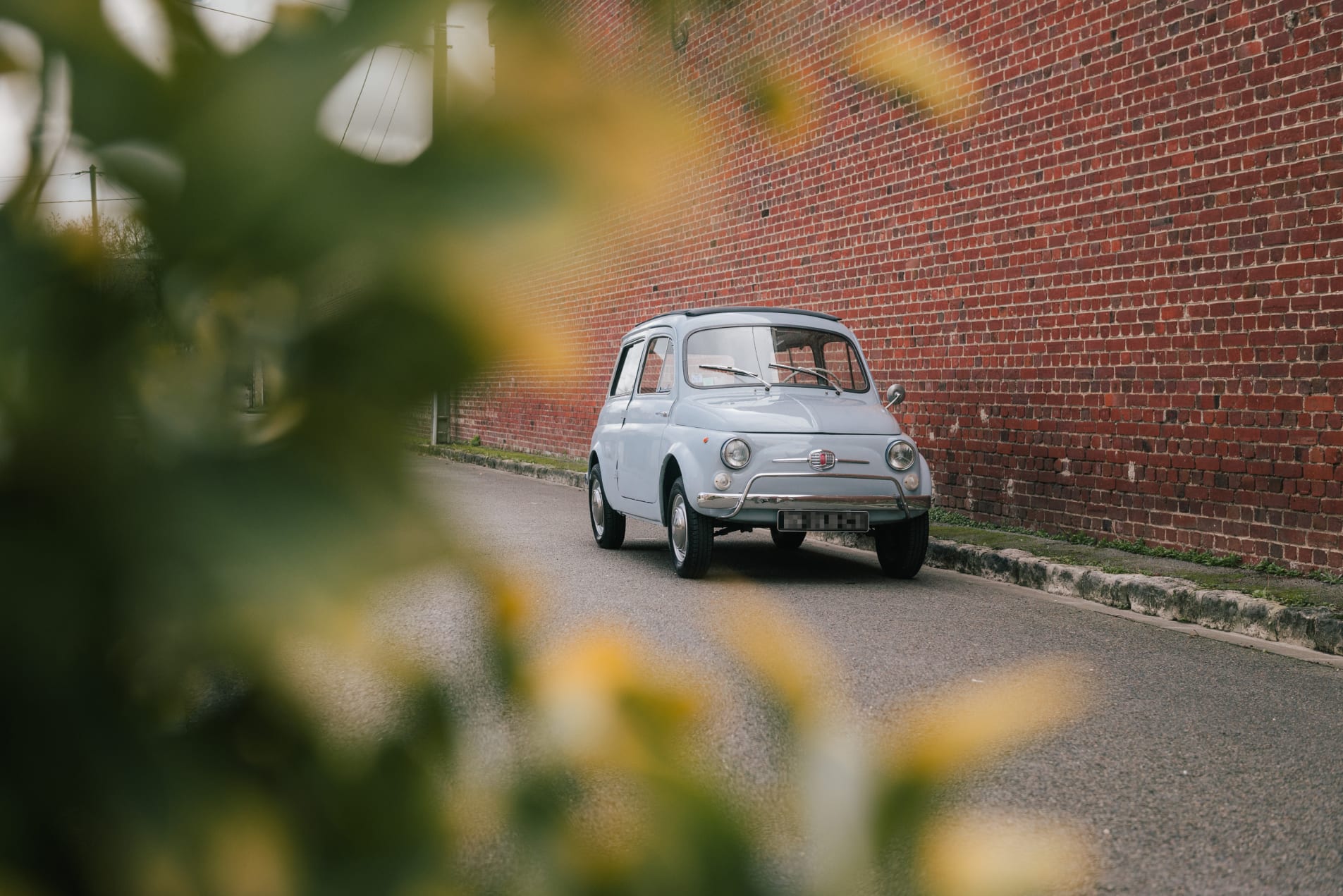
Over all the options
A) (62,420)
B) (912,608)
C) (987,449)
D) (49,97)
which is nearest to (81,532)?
→ (62,420)

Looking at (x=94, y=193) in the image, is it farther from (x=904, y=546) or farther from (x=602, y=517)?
(x=602, y=517)

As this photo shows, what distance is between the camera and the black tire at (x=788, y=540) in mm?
9421

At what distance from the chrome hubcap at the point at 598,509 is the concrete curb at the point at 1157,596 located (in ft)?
7.77

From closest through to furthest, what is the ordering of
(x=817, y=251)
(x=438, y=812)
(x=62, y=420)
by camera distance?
(x=62, y=420)
(x=438, y=812)
(x=817, y=251)

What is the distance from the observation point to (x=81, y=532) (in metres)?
0.45

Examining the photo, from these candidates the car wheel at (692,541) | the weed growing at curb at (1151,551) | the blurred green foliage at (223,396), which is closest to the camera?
the blurred green foliage at (223,396)

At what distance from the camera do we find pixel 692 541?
7.53 meters

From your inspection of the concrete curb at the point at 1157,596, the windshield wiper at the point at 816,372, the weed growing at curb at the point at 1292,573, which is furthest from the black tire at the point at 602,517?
the weed growing at curb at the point at 1292,573

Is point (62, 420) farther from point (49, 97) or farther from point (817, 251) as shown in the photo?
point (817, 251)

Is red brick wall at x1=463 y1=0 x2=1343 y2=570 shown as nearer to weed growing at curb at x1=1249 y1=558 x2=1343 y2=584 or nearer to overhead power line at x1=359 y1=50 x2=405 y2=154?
weed growing at curb at x1=1249 y1=558 x2=1343 y2=584

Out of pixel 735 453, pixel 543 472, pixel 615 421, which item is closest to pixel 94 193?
pixel 735 453

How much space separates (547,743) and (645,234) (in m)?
0.25

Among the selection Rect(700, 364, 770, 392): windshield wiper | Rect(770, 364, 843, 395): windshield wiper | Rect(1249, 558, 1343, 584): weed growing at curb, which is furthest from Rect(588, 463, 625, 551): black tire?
Rect(1249, 558, 1343, 584): weed growing at curb

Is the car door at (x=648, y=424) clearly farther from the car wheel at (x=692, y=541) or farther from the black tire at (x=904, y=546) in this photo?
the black tire at (x=904, y=546)
